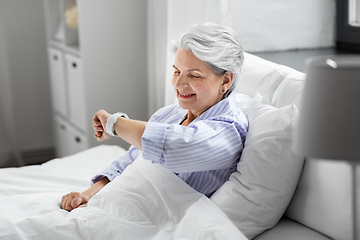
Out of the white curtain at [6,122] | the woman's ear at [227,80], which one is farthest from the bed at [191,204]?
the white curtain at [6,122]

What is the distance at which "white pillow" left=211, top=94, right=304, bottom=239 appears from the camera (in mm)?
1122

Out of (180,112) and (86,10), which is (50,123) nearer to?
(86,10)

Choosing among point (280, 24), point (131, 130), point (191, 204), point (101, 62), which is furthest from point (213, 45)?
point (101, 62)

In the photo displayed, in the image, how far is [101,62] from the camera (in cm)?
256

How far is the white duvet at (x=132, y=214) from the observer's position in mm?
1073

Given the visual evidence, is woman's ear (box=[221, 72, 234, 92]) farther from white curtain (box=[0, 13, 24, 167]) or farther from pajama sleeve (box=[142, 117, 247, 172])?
white curtain (box=[0, 13, 24, 167])

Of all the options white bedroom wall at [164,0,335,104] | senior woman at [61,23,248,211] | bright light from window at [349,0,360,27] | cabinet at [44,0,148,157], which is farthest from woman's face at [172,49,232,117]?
cabinet at [44,0,148,157]

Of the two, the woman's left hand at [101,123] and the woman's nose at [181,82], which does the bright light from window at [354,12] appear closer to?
the woman's nose at [181,82]

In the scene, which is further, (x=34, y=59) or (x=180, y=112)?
(x=34, y=59)

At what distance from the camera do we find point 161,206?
1171mm

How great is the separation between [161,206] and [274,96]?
0.53m

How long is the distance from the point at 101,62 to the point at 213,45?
1461 millimetres

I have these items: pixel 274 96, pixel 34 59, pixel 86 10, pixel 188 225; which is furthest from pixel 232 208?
pixel 34 59

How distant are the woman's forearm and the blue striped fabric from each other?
0.11ft
